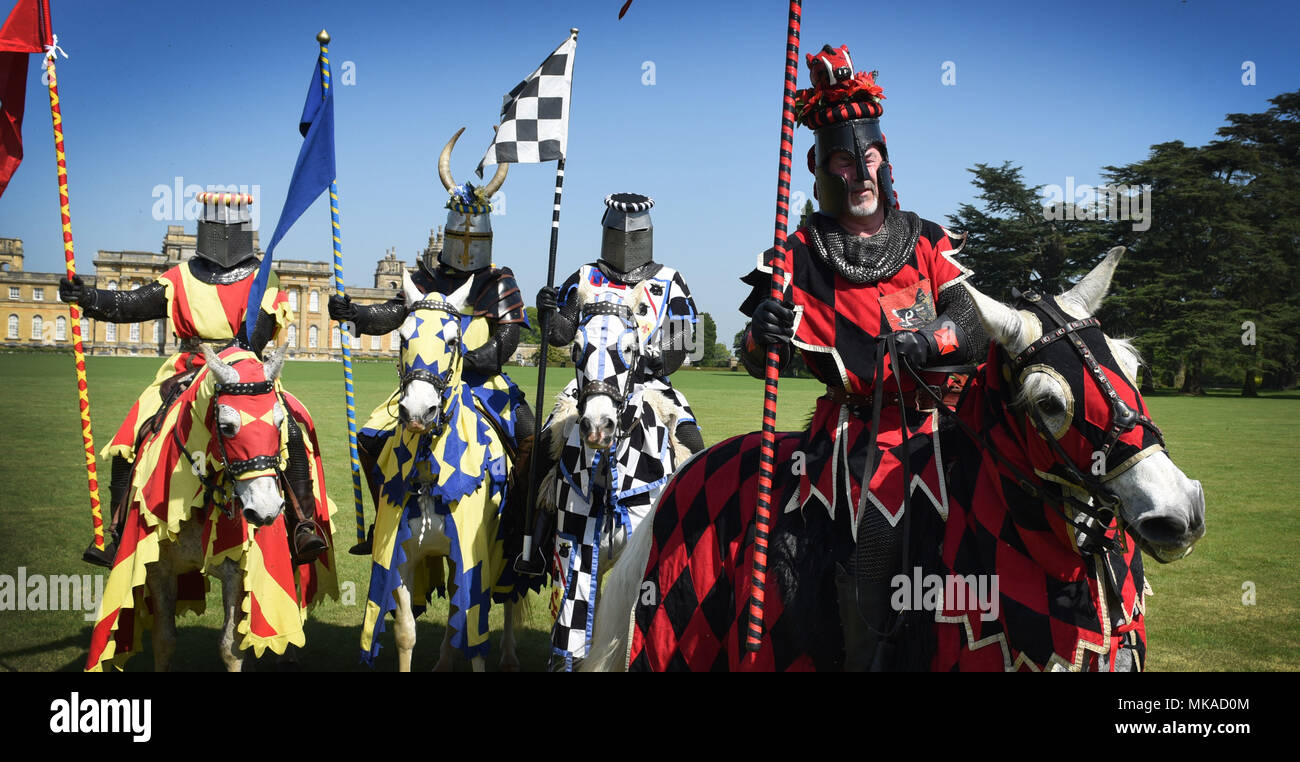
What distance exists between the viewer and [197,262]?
6805 millimetres

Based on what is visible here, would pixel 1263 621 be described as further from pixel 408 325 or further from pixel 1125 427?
pixel 408 325

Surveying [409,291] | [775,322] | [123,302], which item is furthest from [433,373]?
[775,322]

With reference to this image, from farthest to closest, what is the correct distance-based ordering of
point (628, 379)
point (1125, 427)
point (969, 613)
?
point (628, 379), point (969, 613), point (1125, 427)

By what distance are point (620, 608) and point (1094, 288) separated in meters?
2.71

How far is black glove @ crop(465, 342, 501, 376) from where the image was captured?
7078 millimetres

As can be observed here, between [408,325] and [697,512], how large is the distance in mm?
2606

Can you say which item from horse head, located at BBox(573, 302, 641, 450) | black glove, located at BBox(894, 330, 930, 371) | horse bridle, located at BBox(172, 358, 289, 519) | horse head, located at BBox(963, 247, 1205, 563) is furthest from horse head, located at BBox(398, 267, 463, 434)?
horse head, located at BBox(963, 247, 1205, 563)

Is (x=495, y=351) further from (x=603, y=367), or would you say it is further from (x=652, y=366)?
(x=603, y=367)

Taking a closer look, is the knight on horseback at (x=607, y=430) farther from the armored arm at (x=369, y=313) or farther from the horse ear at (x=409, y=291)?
the armored arm at (x=369, y=313)

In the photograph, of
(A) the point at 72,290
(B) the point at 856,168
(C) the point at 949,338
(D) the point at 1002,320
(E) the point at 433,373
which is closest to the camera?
(D) the point at 1002,320

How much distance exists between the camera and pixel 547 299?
659 centimetres

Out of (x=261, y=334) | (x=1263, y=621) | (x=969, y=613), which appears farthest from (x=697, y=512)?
(x=1263, y=621)

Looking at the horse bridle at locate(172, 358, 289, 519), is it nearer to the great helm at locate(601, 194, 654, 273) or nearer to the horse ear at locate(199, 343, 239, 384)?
the horse ear at locate(199, 343, 239, 384)

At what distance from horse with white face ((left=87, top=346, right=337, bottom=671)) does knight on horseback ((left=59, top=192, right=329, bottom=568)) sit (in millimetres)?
299
